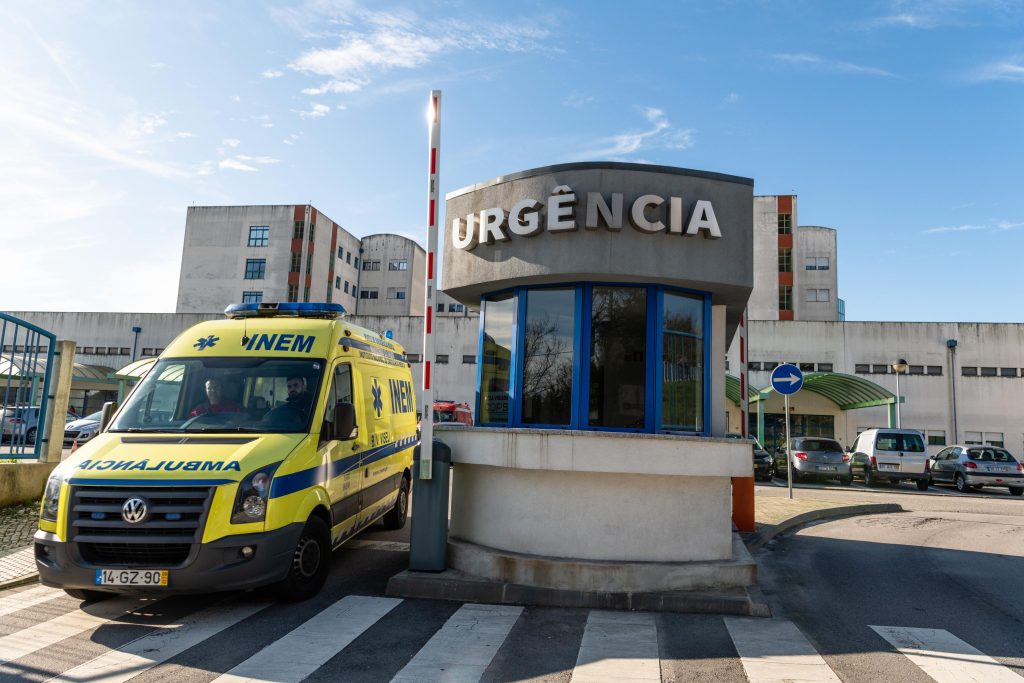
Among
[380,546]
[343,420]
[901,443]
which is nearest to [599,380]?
[343,420]

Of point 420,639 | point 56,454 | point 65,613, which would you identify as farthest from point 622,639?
point 56,454

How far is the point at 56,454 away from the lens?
1112 centimetres

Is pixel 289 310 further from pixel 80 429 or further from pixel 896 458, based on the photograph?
pixel 896 458

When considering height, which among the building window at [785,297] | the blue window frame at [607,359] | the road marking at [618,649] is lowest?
the road marking at [618,649]

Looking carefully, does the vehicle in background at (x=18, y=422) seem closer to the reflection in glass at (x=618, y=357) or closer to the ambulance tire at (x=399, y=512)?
the ambulance tire at (x=399, y=512)

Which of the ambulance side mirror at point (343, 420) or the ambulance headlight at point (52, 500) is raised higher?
the ambulance side mirror at point (343, 420)

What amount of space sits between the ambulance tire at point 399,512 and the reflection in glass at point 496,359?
2379mm

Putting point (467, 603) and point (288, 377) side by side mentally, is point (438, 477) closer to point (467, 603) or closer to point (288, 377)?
point (467, 603)

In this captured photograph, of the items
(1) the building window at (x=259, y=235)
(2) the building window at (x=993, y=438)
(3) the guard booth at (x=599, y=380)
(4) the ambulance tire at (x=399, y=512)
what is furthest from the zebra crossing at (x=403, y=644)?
(1) the building window at (x=259, y=235)

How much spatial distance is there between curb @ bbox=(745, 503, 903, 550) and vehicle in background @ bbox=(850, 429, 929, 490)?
24.3 feet

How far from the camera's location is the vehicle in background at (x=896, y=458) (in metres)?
21.2

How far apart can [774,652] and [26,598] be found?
6550 mm

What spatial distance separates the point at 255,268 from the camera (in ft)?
199

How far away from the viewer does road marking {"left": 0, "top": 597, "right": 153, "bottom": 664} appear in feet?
16.4
